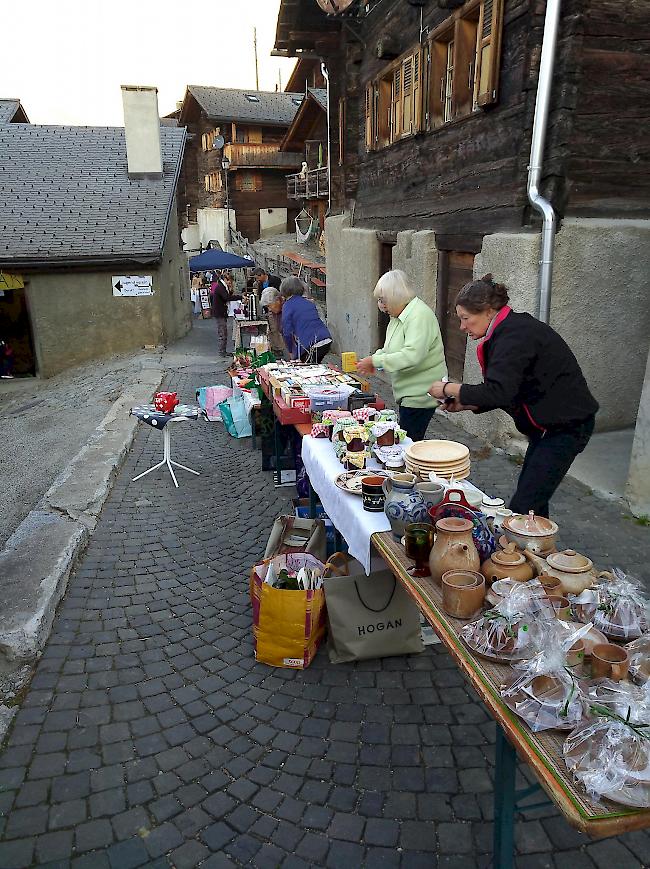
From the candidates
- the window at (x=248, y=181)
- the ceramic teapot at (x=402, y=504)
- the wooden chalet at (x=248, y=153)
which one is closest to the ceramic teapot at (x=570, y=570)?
the ceramic teapot at (x=402, y=504)

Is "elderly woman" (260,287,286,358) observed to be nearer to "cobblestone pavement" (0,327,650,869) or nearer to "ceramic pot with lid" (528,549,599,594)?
"cobblestone pavement" (0,327,650,869)

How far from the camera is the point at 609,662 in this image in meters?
1.84

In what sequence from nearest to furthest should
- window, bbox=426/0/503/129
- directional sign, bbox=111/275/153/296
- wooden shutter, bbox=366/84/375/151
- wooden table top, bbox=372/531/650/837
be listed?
wooden table top, bbox=372/531/650/837 < window, bbox=426/0/503/129 < wooden shutter, bbox=366/84/375/151 < directional sign, bbox=111/275/153/296

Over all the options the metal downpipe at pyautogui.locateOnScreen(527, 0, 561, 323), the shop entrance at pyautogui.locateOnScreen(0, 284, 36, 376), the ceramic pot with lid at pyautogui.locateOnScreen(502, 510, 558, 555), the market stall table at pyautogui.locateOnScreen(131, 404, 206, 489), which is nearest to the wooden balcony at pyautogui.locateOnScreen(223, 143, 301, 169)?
the shop entrance at pyautogui.locateOnScreen(0, 284, 36, 376)

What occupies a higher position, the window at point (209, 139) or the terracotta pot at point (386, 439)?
the window at point (209, 139)

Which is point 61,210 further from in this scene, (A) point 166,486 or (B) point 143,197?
(A) point 166,486

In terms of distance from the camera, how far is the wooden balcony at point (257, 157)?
35562 millimetres

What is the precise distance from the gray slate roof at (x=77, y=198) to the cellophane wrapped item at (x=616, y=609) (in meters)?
15.4

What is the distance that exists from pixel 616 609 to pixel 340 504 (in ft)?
5.81

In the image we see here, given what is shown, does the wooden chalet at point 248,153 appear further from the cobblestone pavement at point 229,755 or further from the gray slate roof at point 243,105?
the cobblestone pavement at point 229,755

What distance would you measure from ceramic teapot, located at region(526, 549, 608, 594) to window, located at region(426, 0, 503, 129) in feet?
20.4

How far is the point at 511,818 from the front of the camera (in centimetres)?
213

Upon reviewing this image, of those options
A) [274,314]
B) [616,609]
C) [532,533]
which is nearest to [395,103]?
[274,314]

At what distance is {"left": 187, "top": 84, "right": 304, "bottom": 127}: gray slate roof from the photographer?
36000 mm
